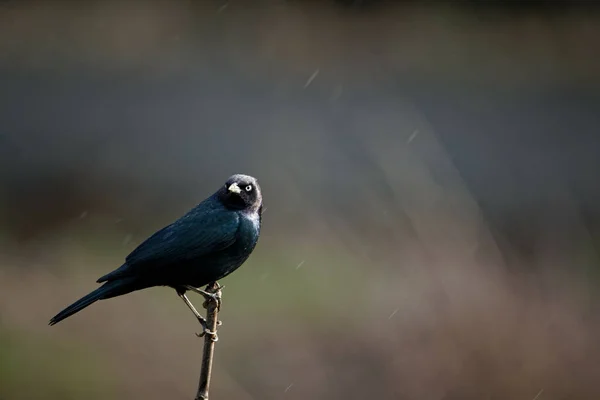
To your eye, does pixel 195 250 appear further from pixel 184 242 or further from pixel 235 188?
pixel 235 188

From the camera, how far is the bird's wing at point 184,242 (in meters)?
2.44

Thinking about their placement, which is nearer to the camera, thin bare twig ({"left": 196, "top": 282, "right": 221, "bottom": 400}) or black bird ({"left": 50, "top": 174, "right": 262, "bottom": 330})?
A: thin bare twig ({"left": 196, "top": 282, "right": 221, "bottom": 400})

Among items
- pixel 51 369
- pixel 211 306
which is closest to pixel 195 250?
pixel 211 306

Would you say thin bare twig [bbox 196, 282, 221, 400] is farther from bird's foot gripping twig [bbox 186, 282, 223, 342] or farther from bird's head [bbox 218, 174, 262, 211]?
bird's head [bbox 218, 174, 262, 211]

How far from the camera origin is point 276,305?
5.68m

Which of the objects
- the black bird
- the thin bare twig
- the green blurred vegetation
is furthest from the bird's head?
the green blurred vegetation

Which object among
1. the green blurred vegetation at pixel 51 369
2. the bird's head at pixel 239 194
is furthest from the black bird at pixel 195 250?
the green blurred vegetation at pixel 51 369

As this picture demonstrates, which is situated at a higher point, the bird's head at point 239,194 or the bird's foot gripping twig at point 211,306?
the bird's head at point 239,194

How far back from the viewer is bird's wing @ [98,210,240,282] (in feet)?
7.99

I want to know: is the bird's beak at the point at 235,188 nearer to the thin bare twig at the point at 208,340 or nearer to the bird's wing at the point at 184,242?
Result: the bird's wing at the point at 184,242

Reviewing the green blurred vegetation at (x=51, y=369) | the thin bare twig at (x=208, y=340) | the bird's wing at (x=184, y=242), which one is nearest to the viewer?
the thin bare twig at (x=208, y=340)

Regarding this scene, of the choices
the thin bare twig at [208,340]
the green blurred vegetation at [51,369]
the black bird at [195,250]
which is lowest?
the green blurred vegetation at [51,369]

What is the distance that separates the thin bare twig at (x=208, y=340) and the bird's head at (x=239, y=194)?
26 cm

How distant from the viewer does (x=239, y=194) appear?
8.76 ft
